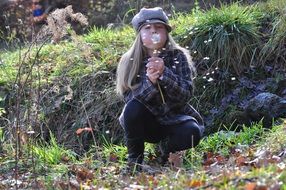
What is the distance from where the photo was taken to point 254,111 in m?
6.05

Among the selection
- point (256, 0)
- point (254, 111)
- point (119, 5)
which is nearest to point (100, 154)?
point (254, 111)

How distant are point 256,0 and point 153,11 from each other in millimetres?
4008

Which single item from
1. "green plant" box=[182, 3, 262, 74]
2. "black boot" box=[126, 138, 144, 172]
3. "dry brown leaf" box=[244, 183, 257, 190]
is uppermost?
"dry brown leaf" box=[244, 183, 257, 190]

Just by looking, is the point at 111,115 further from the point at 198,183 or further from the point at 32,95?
the point at 198,183

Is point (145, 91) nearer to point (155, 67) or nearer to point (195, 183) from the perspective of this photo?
point (155, 67)

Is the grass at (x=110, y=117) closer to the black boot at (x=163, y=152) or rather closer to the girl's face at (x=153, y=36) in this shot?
the black boot at (x=163, y=152)

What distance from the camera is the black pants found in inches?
194

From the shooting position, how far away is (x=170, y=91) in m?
4.86

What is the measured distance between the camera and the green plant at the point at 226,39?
702 centimetres

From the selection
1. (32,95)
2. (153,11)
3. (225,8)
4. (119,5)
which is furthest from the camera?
(119,5)

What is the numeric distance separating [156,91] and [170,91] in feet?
0.35

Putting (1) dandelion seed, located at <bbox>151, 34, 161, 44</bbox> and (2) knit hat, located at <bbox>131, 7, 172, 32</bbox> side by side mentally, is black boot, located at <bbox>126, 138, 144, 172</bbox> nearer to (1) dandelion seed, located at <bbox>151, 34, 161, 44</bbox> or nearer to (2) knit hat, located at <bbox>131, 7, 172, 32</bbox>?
(1) dandelion seed, located at <bbox>151, 34, 161, 44</bbox>

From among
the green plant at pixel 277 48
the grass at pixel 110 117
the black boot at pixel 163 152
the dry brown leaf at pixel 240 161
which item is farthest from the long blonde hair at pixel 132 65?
the green plant at pixel 277 48

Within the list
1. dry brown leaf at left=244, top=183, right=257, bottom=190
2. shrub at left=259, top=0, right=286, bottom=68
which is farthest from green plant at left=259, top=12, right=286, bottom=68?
dry brown leaf at left=244, top=183, right=257, bottom=190
